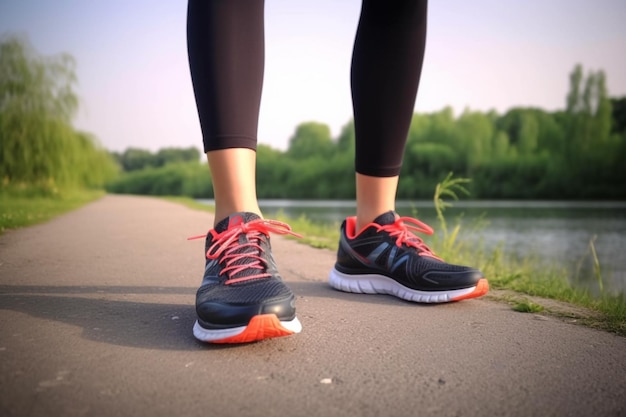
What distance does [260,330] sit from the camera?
0.98 metres

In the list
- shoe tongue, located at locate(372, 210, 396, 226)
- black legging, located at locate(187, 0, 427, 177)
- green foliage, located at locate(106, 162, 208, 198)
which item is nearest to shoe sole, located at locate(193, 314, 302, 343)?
black legging, located at locate(187, 0, 427, 177)

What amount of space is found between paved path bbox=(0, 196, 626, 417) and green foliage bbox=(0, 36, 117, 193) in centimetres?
931

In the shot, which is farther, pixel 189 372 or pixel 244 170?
pixel 244 170

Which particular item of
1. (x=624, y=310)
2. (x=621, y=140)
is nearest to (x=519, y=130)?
(x=621, y=140)

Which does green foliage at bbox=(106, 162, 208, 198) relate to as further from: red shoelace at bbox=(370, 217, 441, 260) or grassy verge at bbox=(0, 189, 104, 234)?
red shoelace at bbox=(370, 217, 441, 260)

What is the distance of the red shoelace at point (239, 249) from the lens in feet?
3.72

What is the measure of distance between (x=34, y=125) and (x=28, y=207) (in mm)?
5378

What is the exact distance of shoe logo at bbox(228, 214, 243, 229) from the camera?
1.21m

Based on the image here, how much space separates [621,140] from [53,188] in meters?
38.5

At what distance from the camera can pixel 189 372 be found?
873 mm

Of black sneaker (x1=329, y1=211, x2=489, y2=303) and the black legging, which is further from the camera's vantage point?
black sneaker (x1=329, y1=211, x2=489, y2=303)

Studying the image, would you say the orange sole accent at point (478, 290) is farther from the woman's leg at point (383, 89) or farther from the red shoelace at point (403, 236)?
the woman's leg at point (383, 89)

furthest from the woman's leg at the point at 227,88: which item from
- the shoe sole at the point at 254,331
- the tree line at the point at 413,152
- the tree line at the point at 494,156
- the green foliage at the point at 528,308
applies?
the tree line at the point at 494,156

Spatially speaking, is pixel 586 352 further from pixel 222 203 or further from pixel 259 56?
pixel 259 56
